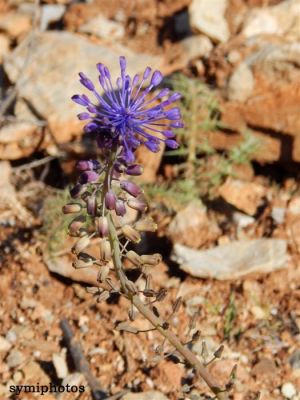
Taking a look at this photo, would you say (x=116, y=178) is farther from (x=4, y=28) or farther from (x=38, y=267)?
(x=4, y=28)

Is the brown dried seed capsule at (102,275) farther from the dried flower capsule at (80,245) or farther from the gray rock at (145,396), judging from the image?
the gray rock at (145,396)

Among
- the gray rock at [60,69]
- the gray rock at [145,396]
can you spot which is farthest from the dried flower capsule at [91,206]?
the gray rock at [60,69]

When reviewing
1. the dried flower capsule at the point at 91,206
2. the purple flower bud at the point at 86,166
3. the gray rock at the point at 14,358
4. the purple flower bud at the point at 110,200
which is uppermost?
the purple flower bud at the point at 86,166

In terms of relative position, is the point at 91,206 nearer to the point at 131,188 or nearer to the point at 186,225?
the point at 131,188

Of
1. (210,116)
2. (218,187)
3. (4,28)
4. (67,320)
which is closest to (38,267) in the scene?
(67,320)

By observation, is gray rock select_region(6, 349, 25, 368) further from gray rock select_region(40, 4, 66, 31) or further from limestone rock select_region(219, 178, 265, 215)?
gray rock select_region(40, 4, 66, 31)

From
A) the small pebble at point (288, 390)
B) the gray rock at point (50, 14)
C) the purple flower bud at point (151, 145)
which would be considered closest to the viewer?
the purple flower bud at point (151, 145)

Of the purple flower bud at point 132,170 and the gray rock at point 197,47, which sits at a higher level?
the purple flower bud at point 132,170
